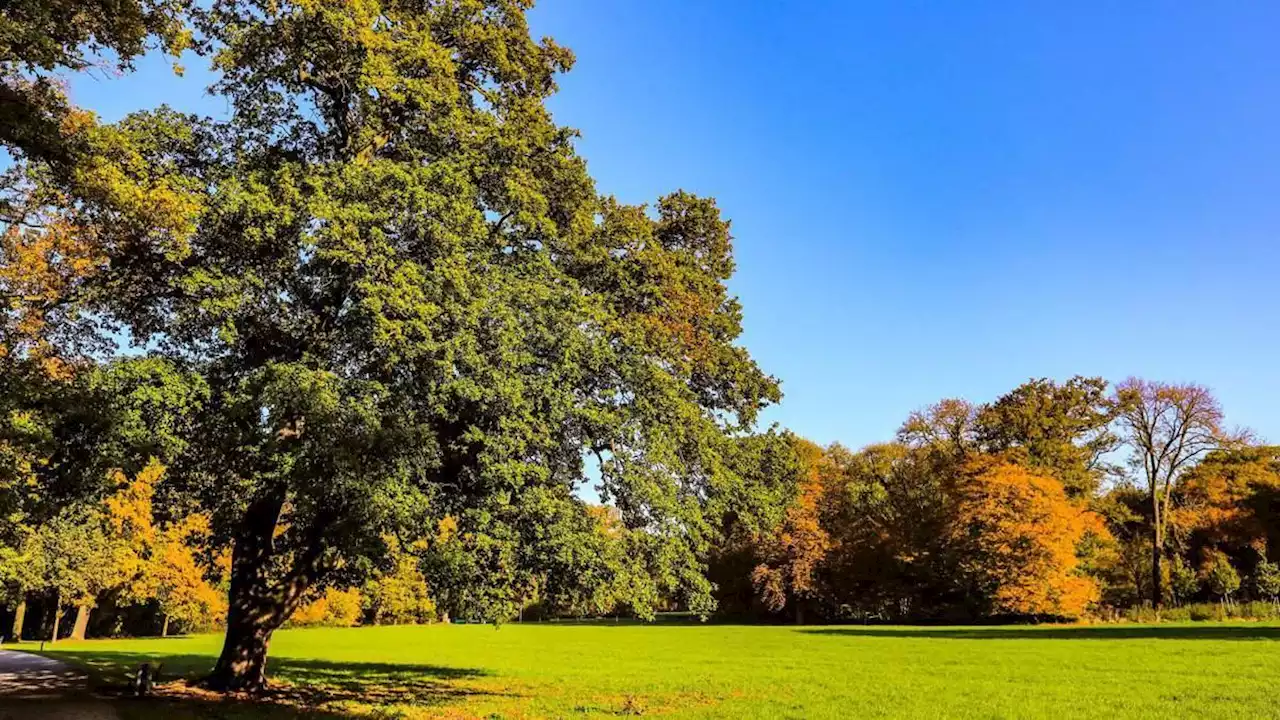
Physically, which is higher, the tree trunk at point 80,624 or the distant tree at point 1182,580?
the distant tree at point 1182,580

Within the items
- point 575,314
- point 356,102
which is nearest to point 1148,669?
point 575,314

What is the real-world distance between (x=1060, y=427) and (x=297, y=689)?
5756 centimetres

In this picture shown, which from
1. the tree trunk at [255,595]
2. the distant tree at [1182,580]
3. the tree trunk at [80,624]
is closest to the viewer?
the tree trunk at [255,595]

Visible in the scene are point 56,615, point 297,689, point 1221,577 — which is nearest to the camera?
point 297,689

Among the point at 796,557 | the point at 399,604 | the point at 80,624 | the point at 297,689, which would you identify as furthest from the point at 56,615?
the point at 796,557

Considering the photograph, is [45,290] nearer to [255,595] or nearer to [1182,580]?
[255,595]

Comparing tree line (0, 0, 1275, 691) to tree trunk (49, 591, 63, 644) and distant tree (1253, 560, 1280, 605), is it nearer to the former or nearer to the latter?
tree trunk (49, 591, 63, 644)

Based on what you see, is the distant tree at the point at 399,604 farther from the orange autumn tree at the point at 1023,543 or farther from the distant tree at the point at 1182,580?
the distant tree at the point at 1182,580

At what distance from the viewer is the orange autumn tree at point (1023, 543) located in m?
48.4

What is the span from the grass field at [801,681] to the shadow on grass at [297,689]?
50 mm

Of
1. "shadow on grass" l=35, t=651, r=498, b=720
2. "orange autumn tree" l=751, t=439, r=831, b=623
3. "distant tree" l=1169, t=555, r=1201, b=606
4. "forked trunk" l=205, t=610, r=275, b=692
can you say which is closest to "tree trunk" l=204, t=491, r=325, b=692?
"forked trunk" l=205, t=610, r=275, b=692

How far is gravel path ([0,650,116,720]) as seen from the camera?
12797 millimetres

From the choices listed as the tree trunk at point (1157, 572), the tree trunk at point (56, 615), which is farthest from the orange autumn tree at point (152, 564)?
the tree trunk at point (1157, 572)

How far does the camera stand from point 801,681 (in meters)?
19.2
